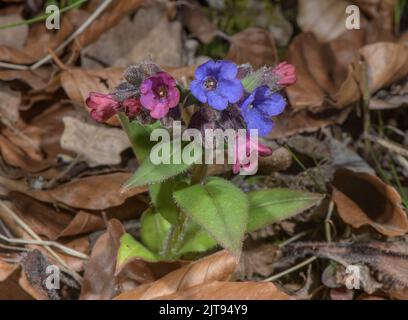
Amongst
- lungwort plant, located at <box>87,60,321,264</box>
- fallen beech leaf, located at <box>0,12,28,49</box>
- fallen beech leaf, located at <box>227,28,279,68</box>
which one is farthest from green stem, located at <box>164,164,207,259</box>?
fallen beech leaf, located at <box>0,12,28,49</box>

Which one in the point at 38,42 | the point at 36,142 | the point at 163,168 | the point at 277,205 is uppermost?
the point at 38,42

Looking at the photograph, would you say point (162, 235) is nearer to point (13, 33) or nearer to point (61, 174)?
point (61, 174)

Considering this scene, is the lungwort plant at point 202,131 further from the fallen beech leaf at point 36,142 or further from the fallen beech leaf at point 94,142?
the fallen beech leaf at point 36,142

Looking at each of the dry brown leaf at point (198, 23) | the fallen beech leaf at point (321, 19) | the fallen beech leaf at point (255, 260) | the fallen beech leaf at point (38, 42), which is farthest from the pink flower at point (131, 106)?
the fallen beech leaf at point (321, 19)

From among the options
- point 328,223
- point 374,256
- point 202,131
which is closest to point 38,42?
point 202,131

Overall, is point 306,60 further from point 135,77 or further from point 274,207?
point 135,77

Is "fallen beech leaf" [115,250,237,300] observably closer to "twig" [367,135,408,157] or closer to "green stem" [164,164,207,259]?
"green stem" [164,164,207,259]
